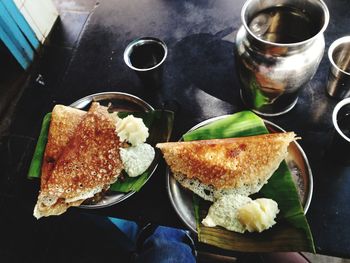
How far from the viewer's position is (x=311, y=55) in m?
1.34

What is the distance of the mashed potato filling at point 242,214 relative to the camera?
1.24 m

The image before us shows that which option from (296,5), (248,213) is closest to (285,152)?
(248,213)

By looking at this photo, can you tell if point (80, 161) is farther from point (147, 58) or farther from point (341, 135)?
point (341, 135)

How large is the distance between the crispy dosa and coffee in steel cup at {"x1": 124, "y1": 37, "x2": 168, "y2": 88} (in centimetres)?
28

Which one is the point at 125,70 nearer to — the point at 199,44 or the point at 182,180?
the point at 199,44

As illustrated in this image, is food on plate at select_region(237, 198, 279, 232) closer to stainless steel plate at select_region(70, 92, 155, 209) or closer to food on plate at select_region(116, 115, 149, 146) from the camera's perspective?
food on plate at select_region(116, 115, 149, 146)

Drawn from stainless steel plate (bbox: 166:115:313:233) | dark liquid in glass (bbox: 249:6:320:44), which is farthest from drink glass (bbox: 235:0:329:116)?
stainless steel plate (bbox: 166:115:313:233)

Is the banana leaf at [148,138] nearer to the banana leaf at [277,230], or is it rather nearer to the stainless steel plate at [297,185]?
the stainless steel plate at [297,185]

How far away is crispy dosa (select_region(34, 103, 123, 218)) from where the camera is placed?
142 cm

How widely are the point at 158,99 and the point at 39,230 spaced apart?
1.18 metres

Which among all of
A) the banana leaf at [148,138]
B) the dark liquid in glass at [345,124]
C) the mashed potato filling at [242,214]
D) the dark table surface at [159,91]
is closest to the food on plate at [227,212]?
the mashed potato filling at [242,214]

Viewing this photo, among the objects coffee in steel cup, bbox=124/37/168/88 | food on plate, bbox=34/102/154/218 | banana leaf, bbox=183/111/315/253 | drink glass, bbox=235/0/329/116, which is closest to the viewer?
banana leaf, bbox=183/111/315/253

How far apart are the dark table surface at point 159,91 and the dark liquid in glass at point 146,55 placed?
0.49 ft

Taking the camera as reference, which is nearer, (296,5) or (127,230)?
(296,5)
